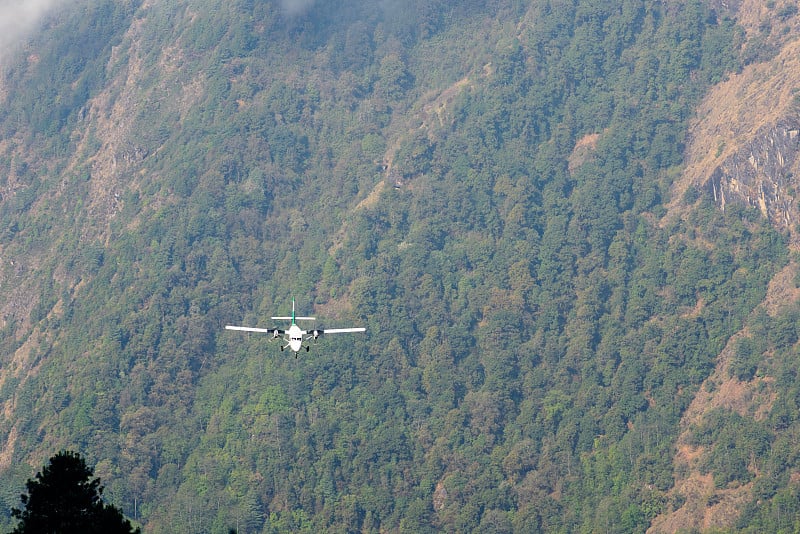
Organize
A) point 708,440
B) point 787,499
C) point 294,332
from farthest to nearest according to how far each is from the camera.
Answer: point 708,440 → point 787,499 → point 294,332

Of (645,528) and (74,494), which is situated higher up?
(74,494)

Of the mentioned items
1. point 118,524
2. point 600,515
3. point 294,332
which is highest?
point 118,524

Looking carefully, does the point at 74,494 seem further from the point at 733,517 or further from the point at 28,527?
the point at 733,517

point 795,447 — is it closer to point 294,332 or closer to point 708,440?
point 708,440

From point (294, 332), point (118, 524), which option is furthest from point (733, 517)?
point (118, 524)

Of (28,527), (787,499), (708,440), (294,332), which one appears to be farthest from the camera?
(708,440)

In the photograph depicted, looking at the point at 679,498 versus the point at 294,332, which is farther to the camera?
the point at 679,498
